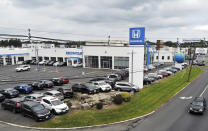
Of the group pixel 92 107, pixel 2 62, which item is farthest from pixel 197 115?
pixel 2 62

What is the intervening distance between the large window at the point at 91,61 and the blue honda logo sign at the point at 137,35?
89.7ft

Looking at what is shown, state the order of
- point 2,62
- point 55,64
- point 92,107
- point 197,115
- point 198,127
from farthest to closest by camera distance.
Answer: point 2,62 < point 55,64 < point 92,107 < point 197,115 < point 198,127

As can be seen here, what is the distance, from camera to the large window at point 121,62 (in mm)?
51162

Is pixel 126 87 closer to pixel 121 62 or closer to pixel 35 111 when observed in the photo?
pixel 35 111

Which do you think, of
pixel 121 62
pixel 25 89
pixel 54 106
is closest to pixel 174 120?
pixel 54 106

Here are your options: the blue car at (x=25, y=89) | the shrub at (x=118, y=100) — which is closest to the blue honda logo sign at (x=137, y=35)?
the shrub at (x=118, y=100)

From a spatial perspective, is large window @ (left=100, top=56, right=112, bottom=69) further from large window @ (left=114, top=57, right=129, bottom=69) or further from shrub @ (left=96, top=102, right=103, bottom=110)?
shrub @ (left=96, top=102, right=103, bottom=110)

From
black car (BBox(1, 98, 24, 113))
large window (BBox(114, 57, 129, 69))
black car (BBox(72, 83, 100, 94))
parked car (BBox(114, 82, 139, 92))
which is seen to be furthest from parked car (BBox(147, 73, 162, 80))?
black car (BBox(1, 98, 24, 113))

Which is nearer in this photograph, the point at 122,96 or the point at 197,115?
the point at 197,115

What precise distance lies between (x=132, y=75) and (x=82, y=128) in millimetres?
16674

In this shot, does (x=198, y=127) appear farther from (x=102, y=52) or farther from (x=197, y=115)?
(x=102, y=52)

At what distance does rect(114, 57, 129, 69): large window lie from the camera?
51162 millimetres

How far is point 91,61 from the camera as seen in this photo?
5803 cm

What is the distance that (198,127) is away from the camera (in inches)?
646
